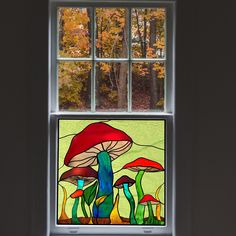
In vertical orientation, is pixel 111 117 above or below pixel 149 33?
below

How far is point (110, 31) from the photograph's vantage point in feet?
9.84

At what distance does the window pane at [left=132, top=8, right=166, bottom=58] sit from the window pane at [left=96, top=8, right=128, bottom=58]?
0.07m

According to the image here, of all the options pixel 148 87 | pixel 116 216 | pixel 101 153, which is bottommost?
pixel 116 216

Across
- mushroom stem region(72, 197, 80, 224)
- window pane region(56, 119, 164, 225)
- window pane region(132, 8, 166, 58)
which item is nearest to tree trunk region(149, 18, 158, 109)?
window pane region(132, 8, 166, 58)

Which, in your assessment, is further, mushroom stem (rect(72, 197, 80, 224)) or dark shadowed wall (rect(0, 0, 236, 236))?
mushroom stem (rect(72, 197, 80, 224))

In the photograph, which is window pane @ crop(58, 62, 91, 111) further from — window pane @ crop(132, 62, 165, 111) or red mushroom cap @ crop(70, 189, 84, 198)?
red mushroom cap @ crop(70, 189, 84, 198)

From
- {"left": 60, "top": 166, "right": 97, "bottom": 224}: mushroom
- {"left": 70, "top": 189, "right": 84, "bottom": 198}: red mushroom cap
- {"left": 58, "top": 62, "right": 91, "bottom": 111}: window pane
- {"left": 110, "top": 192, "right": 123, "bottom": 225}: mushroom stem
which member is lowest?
{"left": 110, "top": 192, "right": 123, "bottom": 225}: mushroom stem

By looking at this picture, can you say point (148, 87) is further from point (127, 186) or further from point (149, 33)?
point (127, 186)

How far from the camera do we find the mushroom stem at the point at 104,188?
9.68 ft

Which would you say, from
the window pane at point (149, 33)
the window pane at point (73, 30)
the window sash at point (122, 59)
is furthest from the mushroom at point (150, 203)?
the window pane at point (73, 30)

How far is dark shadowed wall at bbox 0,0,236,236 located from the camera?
282 cm
